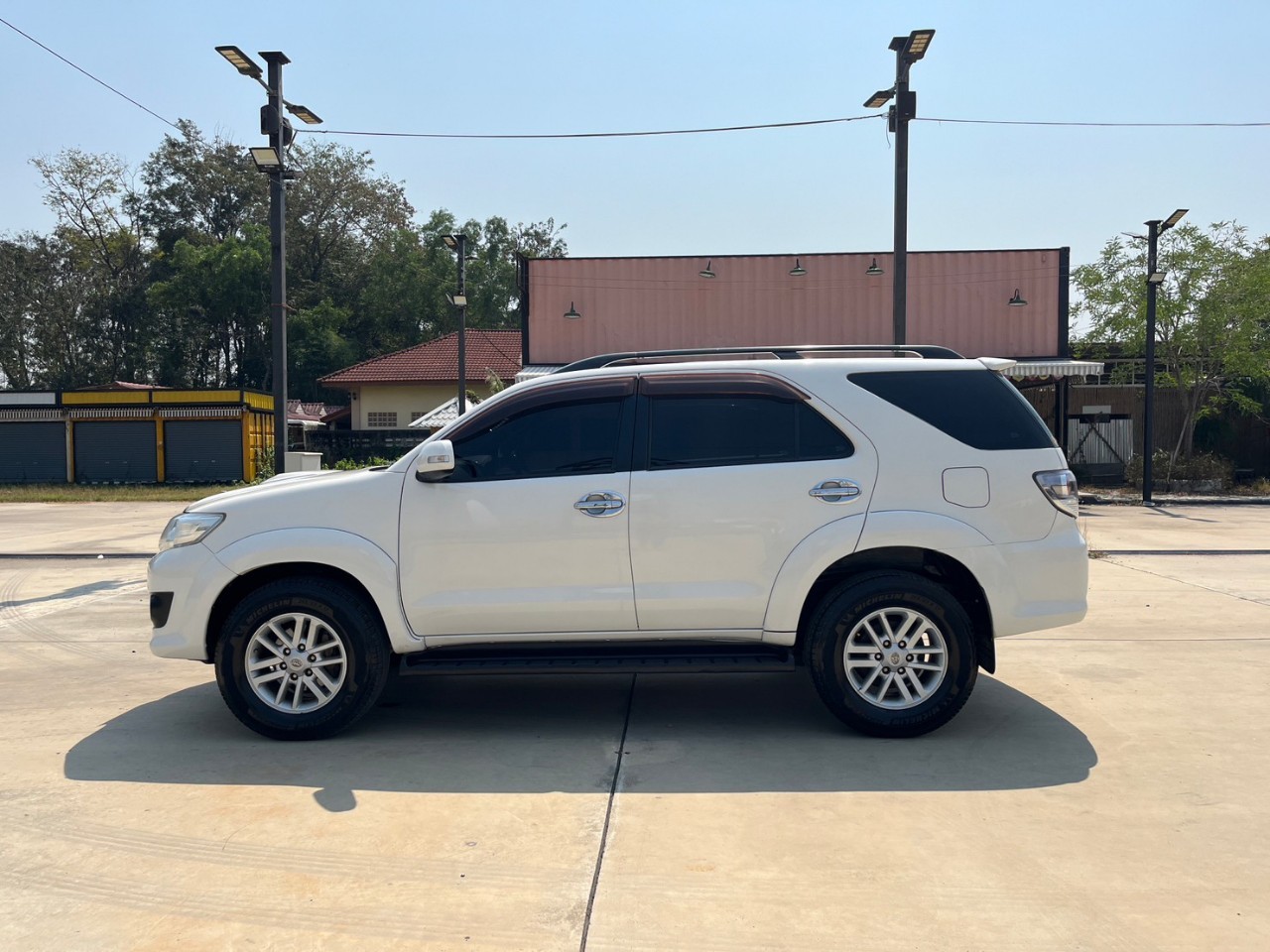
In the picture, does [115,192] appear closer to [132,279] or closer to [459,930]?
[132,279]

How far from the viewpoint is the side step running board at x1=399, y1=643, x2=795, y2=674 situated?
5227 millimetres

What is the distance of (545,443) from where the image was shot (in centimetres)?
542

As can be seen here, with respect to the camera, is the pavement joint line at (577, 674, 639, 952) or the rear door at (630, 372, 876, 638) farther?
the rear door at (630, 372, 876, 638)

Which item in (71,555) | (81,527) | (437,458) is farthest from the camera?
(81,527)

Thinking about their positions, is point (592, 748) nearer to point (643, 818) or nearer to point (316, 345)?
point (643, 818)

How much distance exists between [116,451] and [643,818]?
36335 mm

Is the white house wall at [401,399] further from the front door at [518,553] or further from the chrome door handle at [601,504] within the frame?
the chrome door handle at [601,504]

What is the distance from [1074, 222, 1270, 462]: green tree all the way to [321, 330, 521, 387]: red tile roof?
21233 mm

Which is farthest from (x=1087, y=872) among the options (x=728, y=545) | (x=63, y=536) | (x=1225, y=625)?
(x=63, y=536)

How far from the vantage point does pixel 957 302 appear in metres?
Result: 25.7

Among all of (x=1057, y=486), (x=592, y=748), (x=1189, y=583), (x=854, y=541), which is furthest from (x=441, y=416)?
(x=1057, y=486)

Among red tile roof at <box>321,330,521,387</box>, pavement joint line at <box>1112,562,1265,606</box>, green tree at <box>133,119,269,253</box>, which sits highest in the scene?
green tree at <box>133,119,269,253</box>

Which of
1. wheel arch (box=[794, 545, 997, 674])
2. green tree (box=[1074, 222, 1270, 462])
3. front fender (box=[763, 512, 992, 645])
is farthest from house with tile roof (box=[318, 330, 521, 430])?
front fender (box=[763, 512, 992, 645])

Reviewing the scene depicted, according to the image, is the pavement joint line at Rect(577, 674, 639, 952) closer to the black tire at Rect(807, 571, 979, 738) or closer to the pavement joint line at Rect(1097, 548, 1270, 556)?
the black tire at Rect(807, 571, 979, 738)
